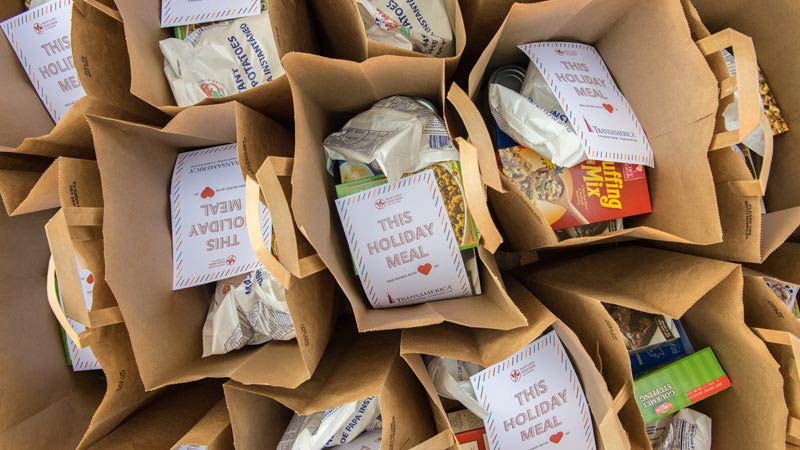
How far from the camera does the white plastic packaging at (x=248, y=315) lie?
83 centimetres

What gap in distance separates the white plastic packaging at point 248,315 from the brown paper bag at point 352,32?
16.0 inches

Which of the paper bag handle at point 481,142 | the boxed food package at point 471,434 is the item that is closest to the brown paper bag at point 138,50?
the paper bag handle at point 481,142

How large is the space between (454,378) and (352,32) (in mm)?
604

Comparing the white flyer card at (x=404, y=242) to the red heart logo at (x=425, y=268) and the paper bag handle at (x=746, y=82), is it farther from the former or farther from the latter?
the paper bag handle at (x=746, y=82)

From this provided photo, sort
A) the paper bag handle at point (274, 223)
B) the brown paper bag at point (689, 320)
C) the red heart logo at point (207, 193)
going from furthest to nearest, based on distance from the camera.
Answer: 1. the red heart logo at point (207, 193)
2. the brown paper bag at point (689, 320)
3. the paper bag handle at point (274, 223)

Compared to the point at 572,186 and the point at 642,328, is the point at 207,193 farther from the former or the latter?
the point at 642,328

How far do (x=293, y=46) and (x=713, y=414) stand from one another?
3.22 ft


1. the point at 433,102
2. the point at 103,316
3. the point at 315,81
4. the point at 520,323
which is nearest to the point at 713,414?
the point at 520,323

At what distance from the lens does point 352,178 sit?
0.84m

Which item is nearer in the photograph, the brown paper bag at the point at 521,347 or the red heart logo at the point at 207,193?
the brown paper bag at the point at 521,347

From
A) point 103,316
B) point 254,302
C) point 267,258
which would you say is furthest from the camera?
point 254,302

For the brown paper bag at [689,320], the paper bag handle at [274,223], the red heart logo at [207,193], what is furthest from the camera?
the red heart logo at [207,193]

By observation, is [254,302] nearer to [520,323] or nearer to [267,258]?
[267,258]

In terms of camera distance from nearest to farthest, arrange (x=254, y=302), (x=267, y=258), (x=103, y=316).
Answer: (x=267, y=258), (x=103, y=316), (x=254, y=302)
